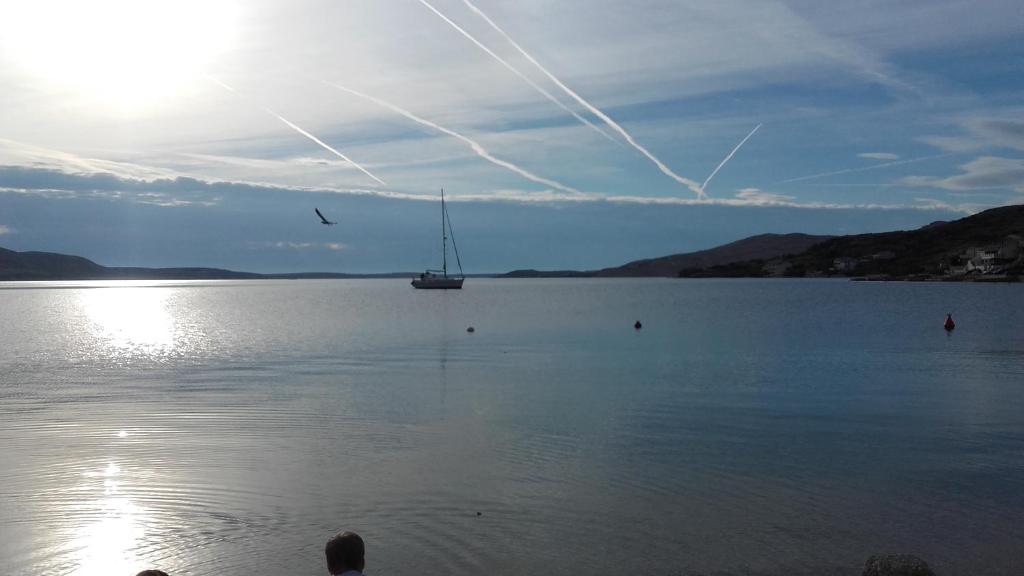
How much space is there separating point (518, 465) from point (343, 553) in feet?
32.5

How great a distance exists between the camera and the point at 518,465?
54.6 feet

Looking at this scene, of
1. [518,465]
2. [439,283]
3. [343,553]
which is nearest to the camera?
[343,553]

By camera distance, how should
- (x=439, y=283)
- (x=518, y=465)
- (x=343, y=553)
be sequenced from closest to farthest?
1. (x=343, y=553)
2. (x=518, y=465)
3. (x=439, y=283)

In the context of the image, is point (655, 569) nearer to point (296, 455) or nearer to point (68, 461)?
point (296, 455)

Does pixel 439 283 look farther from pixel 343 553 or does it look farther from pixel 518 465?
pixel 343 553

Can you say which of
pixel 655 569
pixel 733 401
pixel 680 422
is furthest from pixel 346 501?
pixel 733 401

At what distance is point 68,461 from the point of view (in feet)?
55.4

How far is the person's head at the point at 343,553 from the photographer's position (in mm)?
6922

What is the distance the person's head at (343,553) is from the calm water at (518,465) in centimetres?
428

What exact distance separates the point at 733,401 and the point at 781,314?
5347cm

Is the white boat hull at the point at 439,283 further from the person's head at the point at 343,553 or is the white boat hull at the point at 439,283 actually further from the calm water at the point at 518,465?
the person's head at the point at 343,553

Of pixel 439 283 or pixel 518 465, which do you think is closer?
pixel 518 465

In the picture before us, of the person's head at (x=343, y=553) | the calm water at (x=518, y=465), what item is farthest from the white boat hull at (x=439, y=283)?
the person's head at (x=343, y=553)

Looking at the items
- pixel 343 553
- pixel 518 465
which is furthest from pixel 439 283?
pixel 343 553
